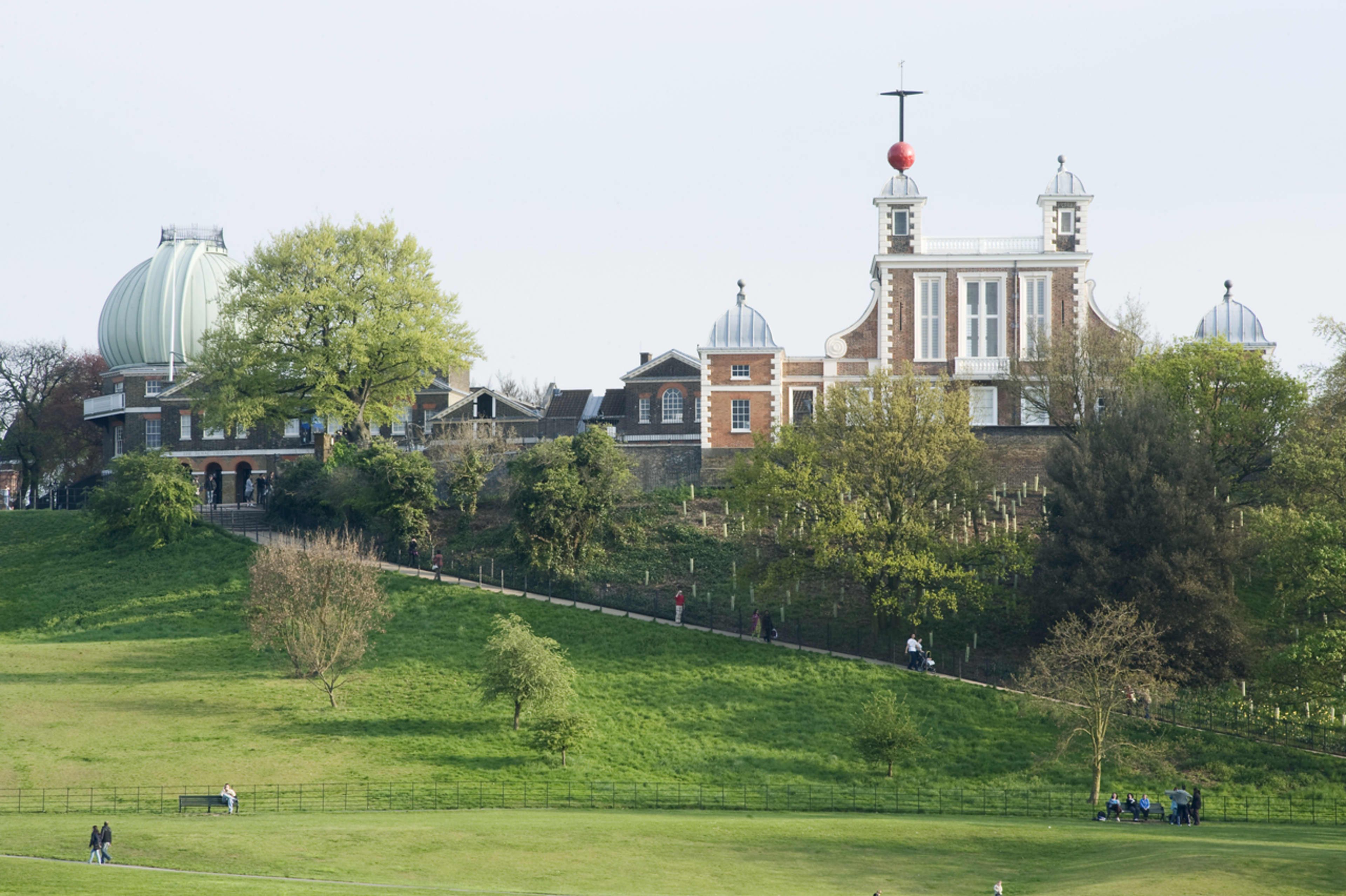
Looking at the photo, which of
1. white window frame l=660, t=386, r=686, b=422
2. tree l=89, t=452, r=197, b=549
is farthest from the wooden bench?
white window frame l=660, t=386, r=686, b=422

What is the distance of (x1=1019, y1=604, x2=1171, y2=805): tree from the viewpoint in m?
42.0

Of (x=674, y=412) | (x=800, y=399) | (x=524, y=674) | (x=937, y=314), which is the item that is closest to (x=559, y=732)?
(x=524, y=674)

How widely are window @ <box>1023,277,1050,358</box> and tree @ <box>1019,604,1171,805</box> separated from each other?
79.9 feet

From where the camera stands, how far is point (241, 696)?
46.6 meters

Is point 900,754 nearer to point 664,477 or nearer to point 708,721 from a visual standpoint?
point 708,721

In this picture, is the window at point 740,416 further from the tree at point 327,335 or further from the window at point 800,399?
the tree at point 327,335

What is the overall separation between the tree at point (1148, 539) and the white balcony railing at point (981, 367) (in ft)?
54.7

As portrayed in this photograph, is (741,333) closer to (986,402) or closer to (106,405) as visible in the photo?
(986,402)

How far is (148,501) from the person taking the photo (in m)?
62.1

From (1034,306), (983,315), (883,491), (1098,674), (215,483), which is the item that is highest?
(1034,306)

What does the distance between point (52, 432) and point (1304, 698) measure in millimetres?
67324

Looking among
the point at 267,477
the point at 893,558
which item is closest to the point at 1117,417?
the point at 893,558

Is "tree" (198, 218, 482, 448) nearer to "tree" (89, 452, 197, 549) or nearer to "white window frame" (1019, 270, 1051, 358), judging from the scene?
"tree" (89, 452, 197, 549)

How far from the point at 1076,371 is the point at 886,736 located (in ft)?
81.5
